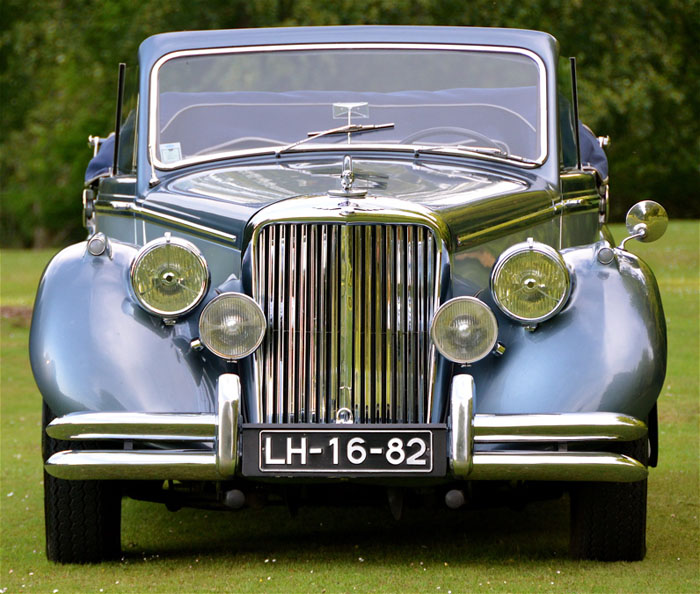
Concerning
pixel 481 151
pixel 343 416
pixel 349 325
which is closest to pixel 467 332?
pixel 349 325

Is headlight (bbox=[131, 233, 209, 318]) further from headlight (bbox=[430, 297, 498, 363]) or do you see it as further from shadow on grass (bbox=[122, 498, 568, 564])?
shadow on grass (bbox=[122, 498, 568, 564])

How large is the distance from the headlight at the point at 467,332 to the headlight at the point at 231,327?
59cm

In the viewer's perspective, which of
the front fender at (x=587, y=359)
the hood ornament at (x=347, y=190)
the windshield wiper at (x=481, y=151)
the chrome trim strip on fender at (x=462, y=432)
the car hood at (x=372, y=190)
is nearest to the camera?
the chrome trim strip on fender at (x=462, y=432)

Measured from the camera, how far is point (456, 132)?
5.53 m

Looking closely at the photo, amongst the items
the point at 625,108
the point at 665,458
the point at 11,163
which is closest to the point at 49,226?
the point at 11,163

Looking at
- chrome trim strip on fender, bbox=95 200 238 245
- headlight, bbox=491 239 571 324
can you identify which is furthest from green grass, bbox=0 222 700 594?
chrome trim strip on fender, bbox=95 200 238 245

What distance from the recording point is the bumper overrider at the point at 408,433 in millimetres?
4066

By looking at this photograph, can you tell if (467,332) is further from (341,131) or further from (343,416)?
Result: (341,131)

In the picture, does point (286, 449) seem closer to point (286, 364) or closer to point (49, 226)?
point (286, 364)

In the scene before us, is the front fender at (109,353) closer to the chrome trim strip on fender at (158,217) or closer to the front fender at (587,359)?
the chrome trim strip on fender at (158,217)

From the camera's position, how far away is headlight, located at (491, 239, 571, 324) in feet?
14.2

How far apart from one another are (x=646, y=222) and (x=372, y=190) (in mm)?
1070

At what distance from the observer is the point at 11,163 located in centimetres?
4016

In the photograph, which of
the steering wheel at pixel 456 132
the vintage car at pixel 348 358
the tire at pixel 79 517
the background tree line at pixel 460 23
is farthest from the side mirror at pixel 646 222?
the background tree line at pixel 460 23
